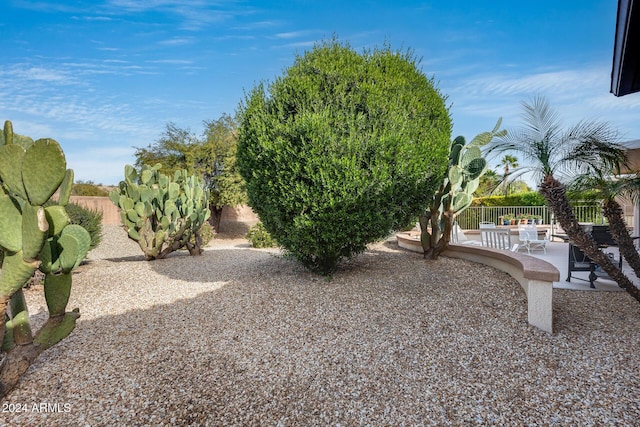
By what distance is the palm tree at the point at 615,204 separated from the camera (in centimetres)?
484

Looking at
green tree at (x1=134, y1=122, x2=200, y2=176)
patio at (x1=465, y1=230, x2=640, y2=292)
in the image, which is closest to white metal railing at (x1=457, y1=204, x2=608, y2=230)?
patio at (x1=465, y1=230, x2=640, y2=292)

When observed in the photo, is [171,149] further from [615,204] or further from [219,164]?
[615,204]

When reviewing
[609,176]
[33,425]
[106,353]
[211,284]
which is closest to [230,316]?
[106,353]

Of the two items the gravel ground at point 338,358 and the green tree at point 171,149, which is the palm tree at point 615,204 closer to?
the gravel ground at point 338,358

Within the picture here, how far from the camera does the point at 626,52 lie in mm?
4410

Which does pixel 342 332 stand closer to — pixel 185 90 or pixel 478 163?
pixel 478 163

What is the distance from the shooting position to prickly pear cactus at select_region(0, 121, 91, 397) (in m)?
2.17

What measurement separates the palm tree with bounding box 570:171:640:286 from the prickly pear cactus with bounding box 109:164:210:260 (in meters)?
8.76

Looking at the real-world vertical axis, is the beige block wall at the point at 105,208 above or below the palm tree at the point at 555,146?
below

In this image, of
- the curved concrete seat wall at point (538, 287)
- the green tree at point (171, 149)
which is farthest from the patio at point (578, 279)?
the green tree at point (171, 149)

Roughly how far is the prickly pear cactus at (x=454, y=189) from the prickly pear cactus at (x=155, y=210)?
20.7 ft

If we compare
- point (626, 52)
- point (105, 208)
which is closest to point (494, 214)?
point (626, 52)

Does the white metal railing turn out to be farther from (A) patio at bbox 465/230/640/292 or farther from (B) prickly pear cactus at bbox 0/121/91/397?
(B) prickly pear cactus at bbox 0/121/91/397

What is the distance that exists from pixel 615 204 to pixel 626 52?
2.07m
